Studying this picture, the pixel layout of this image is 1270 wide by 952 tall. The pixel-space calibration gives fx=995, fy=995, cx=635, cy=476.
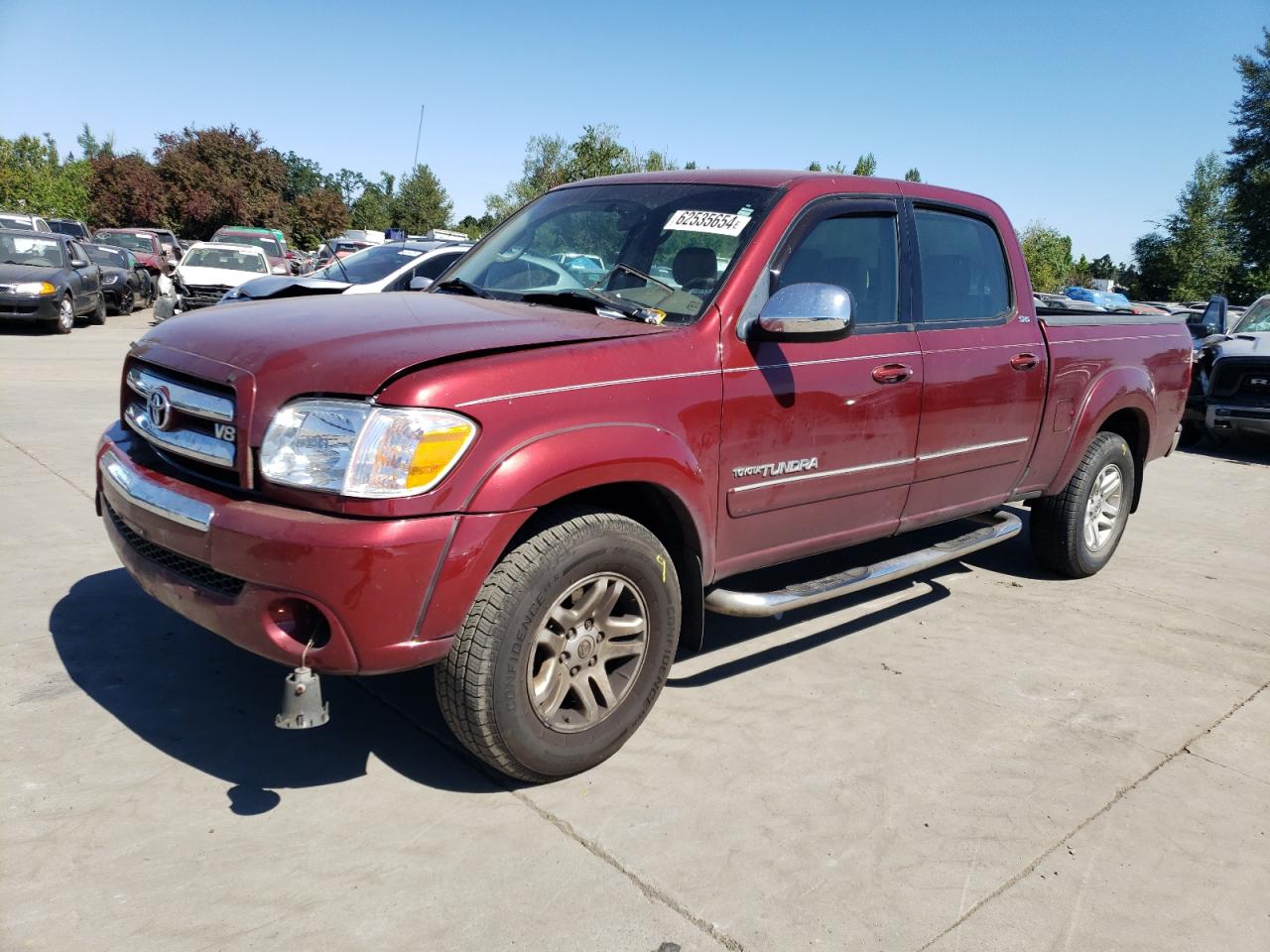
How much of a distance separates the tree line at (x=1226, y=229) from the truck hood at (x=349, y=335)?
42286 millimetres

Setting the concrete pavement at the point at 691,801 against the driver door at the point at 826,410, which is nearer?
the concrete pavement at the point at 691,801

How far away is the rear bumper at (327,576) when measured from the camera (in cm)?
260

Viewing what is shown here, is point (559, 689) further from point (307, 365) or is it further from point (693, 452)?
point (307, 365)

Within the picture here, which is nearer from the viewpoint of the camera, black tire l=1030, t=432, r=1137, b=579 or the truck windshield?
the truck windshield

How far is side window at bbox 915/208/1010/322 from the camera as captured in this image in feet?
14.4

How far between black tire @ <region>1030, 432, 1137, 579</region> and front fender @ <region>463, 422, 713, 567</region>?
290 cm

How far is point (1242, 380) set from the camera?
10.8m

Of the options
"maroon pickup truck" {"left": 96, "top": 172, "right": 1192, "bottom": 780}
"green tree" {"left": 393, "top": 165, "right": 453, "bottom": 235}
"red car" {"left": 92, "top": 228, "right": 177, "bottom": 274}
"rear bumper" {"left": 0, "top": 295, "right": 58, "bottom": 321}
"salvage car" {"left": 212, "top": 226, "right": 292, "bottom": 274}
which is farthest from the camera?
"green tree" {"left": 393, "top": 165, "right": 453, "bottom": 235}

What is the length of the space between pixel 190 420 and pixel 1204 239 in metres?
44.8

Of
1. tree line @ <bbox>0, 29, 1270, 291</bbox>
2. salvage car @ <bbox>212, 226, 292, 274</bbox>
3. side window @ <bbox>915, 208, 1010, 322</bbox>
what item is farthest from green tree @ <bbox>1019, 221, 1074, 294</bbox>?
side window @ <bbox>915, 208, 1010, 322</bbox>

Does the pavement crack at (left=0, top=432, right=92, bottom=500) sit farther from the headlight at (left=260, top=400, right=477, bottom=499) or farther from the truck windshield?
the headlight at (left=260, top=400, right=477, bottom=499)

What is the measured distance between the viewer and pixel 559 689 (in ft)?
10.2

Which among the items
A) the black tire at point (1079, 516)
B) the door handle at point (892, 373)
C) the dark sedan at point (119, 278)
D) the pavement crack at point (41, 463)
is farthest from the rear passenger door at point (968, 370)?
the dark sedan at point (119, 278)

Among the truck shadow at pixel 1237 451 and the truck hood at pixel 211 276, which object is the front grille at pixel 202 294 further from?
the truck shadow at pixel 1237 451
